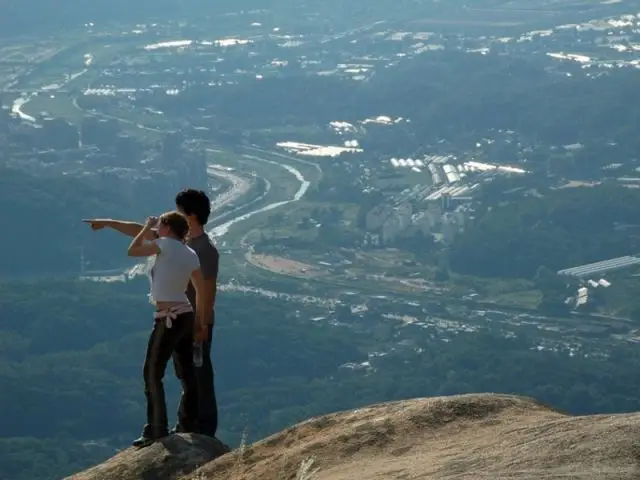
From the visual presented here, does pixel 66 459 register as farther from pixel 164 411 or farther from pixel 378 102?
pixel 378 102

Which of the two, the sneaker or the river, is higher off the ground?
the sneaker

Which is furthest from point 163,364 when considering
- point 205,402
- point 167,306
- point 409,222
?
point 409,222

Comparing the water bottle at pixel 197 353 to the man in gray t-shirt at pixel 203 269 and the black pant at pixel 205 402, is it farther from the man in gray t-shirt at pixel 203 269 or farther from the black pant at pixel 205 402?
the black pant at pixel 205 402

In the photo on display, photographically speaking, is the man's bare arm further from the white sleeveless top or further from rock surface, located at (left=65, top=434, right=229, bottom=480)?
rock surface, located at (left=65, top=434, right=229, bottom=480)

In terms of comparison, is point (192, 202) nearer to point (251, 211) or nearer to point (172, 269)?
point (172, 269)

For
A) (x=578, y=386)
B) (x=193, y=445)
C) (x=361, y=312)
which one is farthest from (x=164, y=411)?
(x=361, y=312)

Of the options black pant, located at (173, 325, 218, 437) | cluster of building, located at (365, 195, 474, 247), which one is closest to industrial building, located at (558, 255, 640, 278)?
cluster of building, located at (365, 195, 474, 247)

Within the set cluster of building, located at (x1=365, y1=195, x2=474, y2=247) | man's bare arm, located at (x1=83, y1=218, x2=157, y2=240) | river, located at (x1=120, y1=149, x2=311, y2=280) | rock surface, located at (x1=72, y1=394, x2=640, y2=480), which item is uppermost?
man's bare arm, located at (x1=83, y1=218, x2=157, y2=240)

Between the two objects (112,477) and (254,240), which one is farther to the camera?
(254,240)
